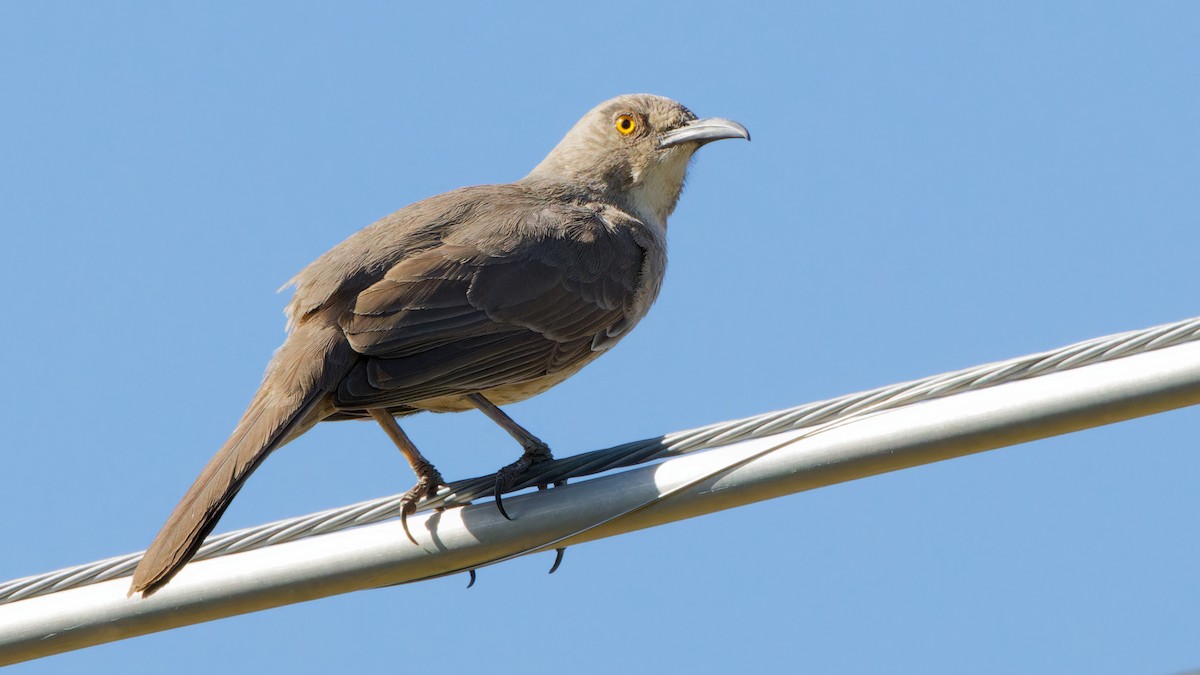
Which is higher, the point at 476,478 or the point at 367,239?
the point at 367,239

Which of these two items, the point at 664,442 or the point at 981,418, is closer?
the point at 981,418

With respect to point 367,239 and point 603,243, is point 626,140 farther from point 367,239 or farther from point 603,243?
point 367,239

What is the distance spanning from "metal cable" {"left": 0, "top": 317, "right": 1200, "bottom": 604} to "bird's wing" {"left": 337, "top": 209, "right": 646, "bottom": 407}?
37.0 inches

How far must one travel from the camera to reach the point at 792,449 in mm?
4234

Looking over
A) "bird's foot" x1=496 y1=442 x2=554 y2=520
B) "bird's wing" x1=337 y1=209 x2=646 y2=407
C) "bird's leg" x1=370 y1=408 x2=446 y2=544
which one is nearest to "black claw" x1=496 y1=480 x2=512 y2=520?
"bird's foot" x1=496 y1=442 x2=554 y2=520

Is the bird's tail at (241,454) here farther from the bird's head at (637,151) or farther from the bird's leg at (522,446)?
the bird's head at (637,151)

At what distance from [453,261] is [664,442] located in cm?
207

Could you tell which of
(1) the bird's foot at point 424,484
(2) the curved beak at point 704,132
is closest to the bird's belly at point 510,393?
(1) the bird's foot at point 424,484

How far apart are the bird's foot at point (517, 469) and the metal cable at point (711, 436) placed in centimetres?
19

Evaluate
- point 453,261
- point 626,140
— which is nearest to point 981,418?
point 453,261

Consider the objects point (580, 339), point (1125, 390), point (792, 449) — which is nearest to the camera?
point (1125, 390)

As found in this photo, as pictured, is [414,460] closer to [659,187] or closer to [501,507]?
Answer: [501,507]

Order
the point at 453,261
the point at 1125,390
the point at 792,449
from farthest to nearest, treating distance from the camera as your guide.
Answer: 1. the point at 453,261
2. the point at 792,449
3. the point at 1125,390

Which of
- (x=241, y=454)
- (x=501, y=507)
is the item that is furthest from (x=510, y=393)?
(x=501, y=507)
